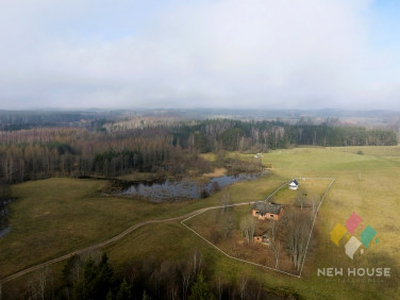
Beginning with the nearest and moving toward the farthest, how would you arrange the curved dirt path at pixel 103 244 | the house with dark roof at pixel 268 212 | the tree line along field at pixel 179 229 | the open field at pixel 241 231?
the tree line along field at pixel 179 229
the curved dirt path at pixel 103 244
the open field at pixel 241 231
the house with dark roof at pixel 268 212

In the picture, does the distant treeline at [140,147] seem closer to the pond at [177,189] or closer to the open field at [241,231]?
the pond at [177,189]

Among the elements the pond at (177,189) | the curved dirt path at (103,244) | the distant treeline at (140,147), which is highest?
the distant treeline at (140,147)

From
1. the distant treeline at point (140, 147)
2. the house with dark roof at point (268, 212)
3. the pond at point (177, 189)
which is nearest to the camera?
the house with dark roof at point (268, 212)

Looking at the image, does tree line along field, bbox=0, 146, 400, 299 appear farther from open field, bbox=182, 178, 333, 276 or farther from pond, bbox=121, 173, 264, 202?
pond, bbox=121, 173, 264, 202

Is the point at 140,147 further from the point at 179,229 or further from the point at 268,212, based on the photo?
the point at 268,212

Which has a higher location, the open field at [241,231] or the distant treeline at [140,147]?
the distant treeline at [140,147]

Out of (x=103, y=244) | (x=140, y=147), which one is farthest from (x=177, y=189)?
(x=140, y=147)

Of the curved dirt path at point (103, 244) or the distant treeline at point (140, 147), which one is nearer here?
the curved dirt path at point (103, 244)

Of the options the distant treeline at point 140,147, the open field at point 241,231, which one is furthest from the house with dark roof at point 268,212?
the distant treeline at point 140,147
